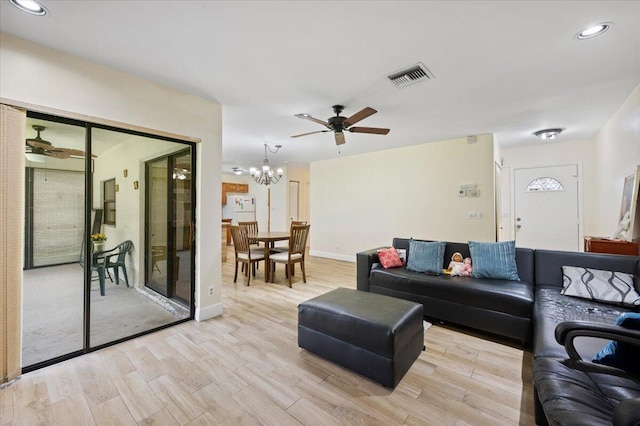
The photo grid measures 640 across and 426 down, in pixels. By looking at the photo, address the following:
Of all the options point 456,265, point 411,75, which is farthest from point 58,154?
point 456,265

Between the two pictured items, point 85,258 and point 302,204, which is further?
point 302,204

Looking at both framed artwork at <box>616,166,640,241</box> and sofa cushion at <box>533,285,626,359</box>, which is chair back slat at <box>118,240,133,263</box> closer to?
sofa cushion at <box>533,285,626,359</box>

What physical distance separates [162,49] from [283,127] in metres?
2.12

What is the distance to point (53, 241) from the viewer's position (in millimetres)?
2260

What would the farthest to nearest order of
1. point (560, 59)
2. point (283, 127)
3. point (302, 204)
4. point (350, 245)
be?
1. point (302, 204)
2. point (350, 245)
3. point (283, 127)
4. point (560, 59)

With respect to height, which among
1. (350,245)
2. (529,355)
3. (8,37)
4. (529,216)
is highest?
(8,37)

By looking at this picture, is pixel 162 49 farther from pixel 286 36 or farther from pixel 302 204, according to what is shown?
pixel 302 204

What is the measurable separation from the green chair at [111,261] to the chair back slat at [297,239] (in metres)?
2.13

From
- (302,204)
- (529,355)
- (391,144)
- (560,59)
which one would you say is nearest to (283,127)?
(391,144)

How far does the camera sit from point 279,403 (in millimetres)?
1723

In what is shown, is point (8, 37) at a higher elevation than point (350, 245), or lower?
higher

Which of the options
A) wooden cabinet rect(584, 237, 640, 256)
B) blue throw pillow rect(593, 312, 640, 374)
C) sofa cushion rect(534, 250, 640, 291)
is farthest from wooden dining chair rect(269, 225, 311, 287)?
wooden cabinet rect(584, 237, 640, 256)

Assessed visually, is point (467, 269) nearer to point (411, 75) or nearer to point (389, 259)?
point (389, 259)

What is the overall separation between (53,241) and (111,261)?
20.7 inches
